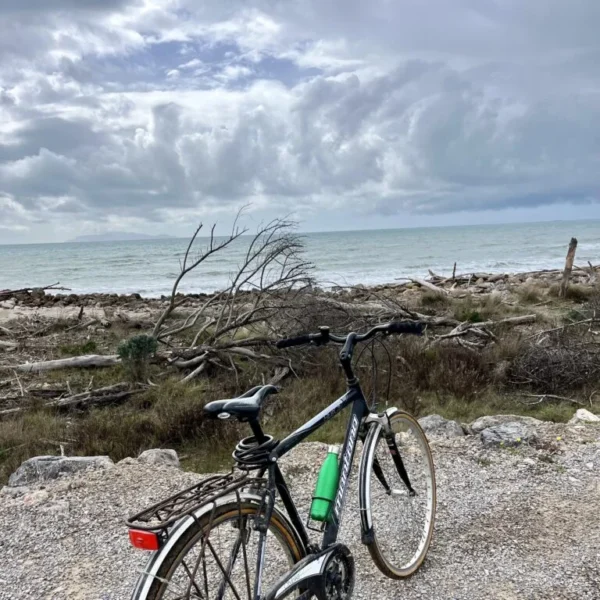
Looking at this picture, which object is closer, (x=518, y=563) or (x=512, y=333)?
(x=518, y=563)

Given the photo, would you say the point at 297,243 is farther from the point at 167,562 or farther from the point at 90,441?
the point at 167,562

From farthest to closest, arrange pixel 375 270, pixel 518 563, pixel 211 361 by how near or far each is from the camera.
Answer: pixel 375 270 < pixel 211 361 < pixel 518 563

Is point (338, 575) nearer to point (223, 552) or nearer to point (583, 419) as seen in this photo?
point (223, 552)

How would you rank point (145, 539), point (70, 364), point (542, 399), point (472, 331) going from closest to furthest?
point (145, 539)
point (542, 399)
point (70, 364)
point (472, 331)

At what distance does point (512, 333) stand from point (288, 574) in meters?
8.84

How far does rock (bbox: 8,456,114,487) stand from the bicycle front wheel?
2781 millimetres

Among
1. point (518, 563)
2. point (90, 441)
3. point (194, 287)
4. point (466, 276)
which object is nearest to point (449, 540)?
point (518, 563)

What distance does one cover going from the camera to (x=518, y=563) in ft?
11.4

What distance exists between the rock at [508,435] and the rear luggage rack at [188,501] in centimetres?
361

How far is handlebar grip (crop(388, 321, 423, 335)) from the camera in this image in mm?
2953

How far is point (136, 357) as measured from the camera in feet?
29.8

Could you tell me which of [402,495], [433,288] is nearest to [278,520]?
[402,495]

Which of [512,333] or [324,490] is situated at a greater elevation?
[324,490]

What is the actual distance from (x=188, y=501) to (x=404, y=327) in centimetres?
143
